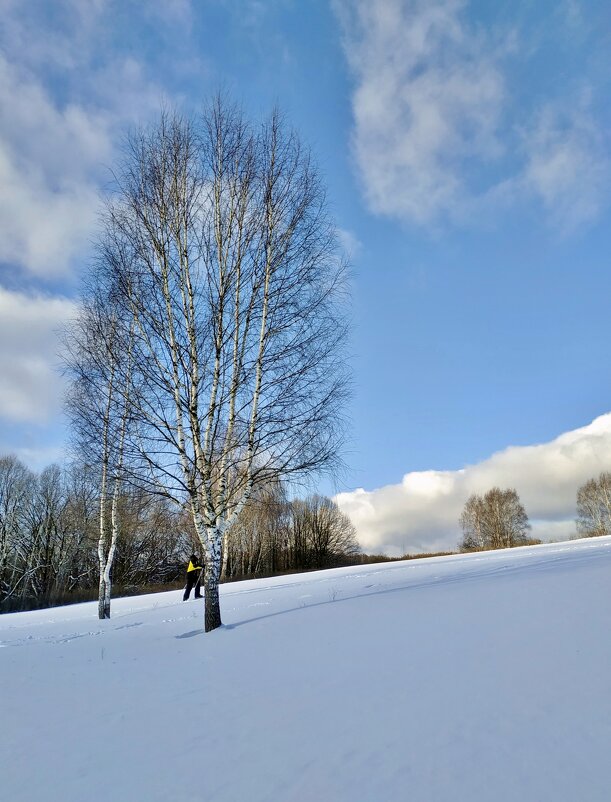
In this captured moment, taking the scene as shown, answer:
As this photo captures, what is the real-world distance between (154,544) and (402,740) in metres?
47.0

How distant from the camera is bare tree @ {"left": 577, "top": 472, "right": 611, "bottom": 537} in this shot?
5103 cm

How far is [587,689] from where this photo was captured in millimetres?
2852

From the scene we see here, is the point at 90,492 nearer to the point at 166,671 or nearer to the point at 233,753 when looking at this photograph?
the point at 166,671

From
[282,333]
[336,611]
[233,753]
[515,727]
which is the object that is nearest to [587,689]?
[515,727]

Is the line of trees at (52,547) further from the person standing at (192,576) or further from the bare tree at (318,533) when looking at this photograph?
the person standing at (192,576)

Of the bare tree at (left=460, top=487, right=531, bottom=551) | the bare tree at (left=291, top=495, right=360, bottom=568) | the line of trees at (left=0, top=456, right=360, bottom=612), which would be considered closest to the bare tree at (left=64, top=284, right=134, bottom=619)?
the line of trees at (left=0, top=456, right=360, bottom=612)

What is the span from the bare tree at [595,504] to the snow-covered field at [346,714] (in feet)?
178

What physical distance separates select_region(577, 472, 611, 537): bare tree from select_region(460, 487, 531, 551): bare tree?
6.33 metres

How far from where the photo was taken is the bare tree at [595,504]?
51031mm

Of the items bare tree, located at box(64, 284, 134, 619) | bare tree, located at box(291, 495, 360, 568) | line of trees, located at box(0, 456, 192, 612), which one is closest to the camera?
bare tree, located at box(64, 284, 134, 619)

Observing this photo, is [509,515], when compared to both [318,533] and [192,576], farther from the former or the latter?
[192,576]

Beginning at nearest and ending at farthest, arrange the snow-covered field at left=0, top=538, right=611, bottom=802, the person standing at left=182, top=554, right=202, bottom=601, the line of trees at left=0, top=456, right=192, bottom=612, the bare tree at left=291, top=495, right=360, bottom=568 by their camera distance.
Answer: the snow-covered field at left=0, top=538, right=611, bottom=802
the person standing at left=182, top=554, right=202, bottom=601
the line of trees at left=0, top=456, right=192, bottom=612
the bare tree at left=291, top=495, right=360, bottom=568

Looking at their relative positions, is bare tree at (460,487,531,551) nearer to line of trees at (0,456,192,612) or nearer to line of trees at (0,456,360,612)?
line of trees at (0,456,360,612)

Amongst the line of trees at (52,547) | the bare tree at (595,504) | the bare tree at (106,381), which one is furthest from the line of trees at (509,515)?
the bare tree at (106,381)
